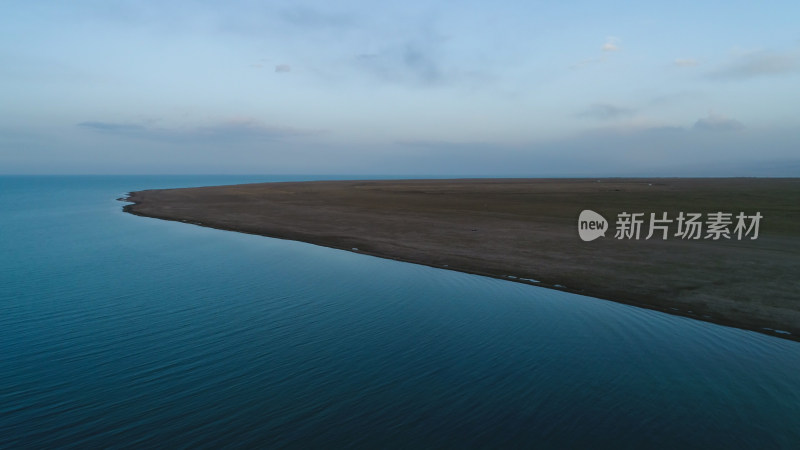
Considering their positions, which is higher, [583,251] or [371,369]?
[583,251]

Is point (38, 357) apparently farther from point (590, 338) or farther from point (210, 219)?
point (210, 219)

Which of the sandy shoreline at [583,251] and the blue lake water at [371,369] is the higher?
the sandy shoreline at [583,251]

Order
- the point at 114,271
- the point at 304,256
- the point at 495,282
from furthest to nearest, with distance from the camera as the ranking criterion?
the point at 304,256, the point at 114,271, the point at 495,282

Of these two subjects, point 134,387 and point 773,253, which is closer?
point 134,387

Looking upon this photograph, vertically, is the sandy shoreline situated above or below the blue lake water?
above

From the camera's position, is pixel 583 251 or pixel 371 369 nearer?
pixel 371 369

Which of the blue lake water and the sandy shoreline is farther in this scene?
the sandy shoreline

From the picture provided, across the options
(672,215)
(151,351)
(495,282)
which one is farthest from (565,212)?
(151,351)

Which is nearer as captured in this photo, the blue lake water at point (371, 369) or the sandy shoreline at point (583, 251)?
the blue lake water at point (371, 369)
